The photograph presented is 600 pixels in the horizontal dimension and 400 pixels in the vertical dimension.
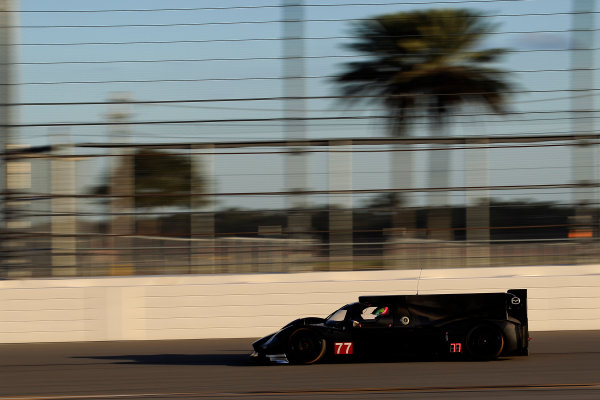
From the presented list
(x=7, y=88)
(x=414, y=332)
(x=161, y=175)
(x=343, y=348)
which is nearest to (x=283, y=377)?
(x=343, y=348)

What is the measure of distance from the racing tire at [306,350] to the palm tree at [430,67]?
437cm

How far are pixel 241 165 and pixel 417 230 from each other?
286 centimetres

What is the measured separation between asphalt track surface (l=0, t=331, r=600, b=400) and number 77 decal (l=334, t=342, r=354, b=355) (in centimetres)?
14

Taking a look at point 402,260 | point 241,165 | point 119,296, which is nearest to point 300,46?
point 241,165

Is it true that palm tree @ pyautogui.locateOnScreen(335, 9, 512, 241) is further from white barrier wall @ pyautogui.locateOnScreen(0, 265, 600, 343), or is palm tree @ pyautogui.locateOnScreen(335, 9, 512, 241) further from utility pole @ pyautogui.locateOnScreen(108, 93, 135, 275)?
utility pole @ pyautogui.locateOnScreen(108, 93, 135, 275)

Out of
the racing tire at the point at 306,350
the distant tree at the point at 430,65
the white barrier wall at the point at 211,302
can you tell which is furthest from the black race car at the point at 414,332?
the distant tree at the point at 430,65

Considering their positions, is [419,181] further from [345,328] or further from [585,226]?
[345,328]

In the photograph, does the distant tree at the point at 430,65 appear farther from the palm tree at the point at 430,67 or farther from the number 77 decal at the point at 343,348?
the number 77 decal at the point at 343,348

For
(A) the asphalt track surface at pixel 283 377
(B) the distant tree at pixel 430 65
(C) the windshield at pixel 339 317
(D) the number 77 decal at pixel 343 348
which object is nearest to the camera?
(A) the asphalt track surface at pixel 283 377

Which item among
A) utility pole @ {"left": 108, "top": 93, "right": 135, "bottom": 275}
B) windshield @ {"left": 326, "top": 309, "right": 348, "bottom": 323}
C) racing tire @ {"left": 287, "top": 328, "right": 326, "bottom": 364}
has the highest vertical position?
utility pole @ {"left": 108, "top": 93, "right": 135, "bottom": 275}

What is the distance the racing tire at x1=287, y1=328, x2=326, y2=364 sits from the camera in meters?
8.62

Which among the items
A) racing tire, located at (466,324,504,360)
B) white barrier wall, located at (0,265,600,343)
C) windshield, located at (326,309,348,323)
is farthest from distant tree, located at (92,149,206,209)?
racing tire, located at (466,324,504,360)

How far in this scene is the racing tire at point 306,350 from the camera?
8617 mm

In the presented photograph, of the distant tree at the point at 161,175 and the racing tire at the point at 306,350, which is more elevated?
the distant tree at the point at 161,175
